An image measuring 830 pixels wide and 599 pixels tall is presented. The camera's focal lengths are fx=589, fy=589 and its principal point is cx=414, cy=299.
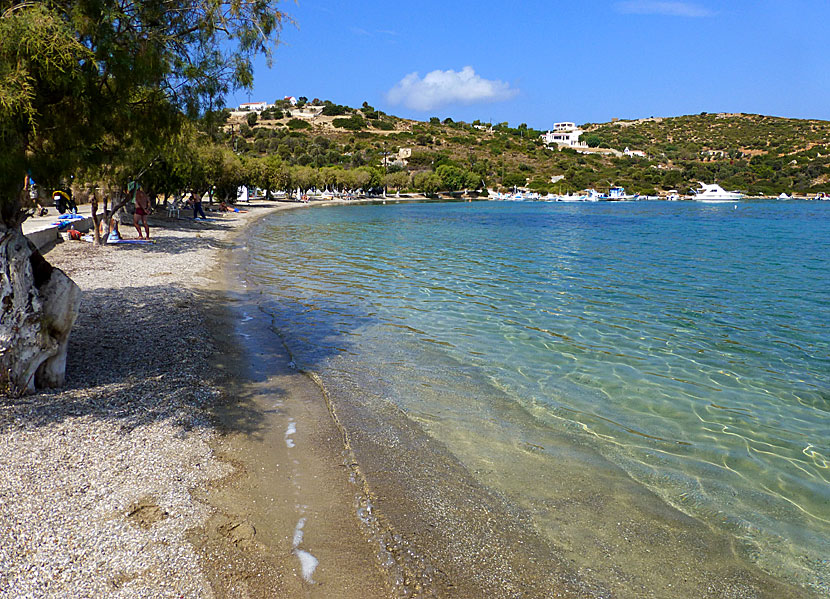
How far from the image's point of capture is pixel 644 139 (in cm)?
19750

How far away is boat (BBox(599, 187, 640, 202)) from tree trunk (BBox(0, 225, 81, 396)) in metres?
133

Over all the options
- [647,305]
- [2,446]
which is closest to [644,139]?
[647,305]

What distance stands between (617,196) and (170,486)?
457 ft

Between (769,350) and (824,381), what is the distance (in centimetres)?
178

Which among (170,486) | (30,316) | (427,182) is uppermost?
(427,182)

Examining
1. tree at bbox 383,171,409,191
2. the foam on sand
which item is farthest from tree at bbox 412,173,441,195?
the foam on sand

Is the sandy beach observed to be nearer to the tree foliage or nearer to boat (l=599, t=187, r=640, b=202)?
the tree foliage

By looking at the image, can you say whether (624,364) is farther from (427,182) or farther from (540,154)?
(540,154)

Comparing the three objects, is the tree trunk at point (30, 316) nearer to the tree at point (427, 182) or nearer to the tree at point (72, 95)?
the tree at point (72, 95)

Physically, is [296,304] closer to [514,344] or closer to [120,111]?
[514,344]

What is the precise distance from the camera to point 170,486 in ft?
16.9

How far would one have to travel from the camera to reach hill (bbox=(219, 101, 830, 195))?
5133 inches

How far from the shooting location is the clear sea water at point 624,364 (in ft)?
20.1

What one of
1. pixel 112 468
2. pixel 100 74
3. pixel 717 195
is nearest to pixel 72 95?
pixel 100 74
